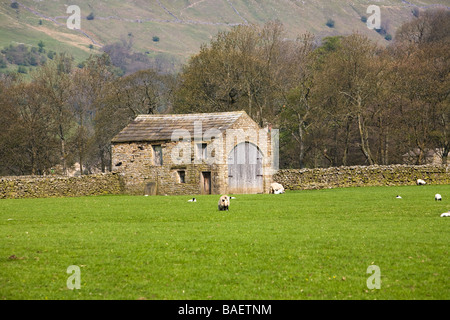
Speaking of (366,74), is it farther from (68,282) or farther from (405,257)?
(68,282)

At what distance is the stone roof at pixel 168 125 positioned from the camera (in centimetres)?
4734

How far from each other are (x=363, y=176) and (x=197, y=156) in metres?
14.3

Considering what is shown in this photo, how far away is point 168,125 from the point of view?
49375mm

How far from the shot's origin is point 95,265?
1441cm

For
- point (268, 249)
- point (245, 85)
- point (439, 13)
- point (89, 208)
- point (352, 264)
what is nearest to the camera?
point (352, 264)

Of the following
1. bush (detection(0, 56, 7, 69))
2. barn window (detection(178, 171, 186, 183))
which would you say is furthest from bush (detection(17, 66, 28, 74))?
barn window (detection(178, 171, 186, 183))

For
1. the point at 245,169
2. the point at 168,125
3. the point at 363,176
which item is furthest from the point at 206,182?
the point at 363,176

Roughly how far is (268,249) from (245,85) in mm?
51268

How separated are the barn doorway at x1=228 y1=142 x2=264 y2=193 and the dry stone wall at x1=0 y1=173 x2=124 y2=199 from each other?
31.7 ft

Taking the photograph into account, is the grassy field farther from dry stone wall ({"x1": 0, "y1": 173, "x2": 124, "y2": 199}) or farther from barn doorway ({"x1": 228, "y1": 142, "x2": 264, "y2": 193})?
barn doorway ({"x1": 228, "y1": 142, "x2": 264, "y2": 193})

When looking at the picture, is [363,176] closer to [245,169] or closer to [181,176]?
[245,169]

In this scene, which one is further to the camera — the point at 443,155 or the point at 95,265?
the point at 443,155

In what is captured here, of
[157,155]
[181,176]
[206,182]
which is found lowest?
[206,182]
